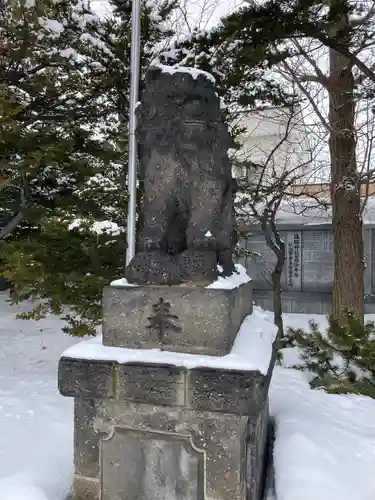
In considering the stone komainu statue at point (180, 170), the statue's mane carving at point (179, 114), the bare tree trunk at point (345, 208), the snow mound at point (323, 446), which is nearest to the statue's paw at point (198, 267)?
the stone komainu statue at point (180, 170)

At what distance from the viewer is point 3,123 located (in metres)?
4.99

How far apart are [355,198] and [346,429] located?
502cm

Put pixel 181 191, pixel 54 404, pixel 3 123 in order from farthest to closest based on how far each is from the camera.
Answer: pixel 3 123 < pixel 54 404 < pixel 181 191

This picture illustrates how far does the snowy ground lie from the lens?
2291 mm

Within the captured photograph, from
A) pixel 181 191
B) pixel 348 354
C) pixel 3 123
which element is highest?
pixel 3 123

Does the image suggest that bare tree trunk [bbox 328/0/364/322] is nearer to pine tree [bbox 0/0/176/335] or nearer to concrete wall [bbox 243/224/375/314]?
concrete wall [bbox 243/224/375/314]

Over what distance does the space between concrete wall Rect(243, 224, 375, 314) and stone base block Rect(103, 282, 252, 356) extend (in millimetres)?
6926

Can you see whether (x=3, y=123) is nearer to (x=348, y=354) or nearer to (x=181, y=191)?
(x=181, y=191)

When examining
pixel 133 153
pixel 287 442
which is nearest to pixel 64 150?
pixel 133 153

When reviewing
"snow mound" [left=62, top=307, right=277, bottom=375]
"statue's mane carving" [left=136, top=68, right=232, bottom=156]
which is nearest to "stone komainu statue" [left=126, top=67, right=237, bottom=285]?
"statue's mane carving" [left=136, top=68, right=232, bottom=156]

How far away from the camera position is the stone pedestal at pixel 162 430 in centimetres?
208

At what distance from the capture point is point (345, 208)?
7277 mm

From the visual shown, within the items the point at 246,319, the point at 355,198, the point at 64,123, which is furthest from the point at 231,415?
the point at 355,198

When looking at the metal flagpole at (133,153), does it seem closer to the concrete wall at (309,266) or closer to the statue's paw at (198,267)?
the statue's paw at (198,267)
